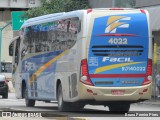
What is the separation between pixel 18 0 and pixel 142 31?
64.3m

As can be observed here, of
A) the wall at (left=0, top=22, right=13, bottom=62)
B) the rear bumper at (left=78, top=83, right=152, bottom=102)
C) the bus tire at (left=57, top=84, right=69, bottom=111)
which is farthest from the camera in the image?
the wall at (left=0, top=22, right=13, bottom=62)

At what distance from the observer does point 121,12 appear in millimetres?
18891

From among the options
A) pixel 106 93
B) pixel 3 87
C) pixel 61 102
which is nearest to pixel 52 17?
pixel 61 102

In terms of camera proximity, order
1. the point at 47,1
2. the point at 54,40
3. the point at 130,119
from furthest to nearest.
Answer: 1. the point at 47,1
2. the point at 54,40
3. the point at 130,119

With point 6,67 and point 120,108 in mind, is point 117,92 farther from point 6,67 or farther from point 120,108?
point 6,67

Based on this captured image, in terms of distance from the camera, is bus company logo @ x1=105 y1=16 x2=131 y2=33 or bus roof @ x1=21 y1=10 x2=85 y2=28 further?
bus roof @ x1=21 y1=10 x2=85 y2=28

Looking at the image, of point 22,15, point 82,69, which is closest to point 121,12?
point 82,69

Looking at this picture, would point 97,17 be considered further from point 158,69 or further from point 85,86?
point 158,69

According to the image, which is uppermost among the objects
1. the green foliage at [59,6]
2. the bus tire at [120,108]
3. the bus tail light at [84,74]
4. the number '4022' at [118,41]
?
the green foliage at [59,6]

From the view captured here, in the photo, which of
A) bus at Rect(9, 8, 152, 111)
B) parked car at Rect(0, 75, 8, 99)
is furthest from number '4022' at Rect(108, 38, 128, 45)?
parked car at Rect(0, 75, 8, 99)

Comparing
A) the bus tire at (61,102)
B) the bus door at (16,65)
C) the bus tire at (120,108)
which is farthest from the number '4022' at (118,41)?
the bus door at (16,65)

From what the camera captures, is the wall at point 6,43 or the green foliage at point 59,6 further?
the wall at point 6,43

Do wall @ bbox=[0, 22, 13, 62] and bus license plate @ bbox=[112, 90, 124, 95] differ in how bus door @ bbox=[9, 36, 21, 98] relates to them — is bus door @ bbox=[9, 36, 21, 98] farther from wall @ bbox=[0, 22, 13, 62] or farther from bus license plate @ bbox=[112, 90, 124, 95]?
wall @ bbox=[0, 22, 13, 62]

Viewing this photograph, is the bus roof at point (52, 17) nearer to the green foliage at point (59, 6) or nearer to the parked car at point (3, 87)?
the parked car at point (3, 87)
